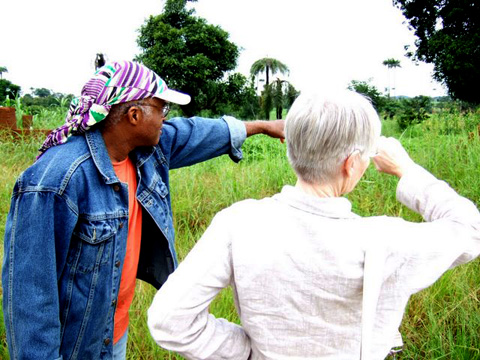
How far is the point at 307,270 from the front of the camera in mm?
960

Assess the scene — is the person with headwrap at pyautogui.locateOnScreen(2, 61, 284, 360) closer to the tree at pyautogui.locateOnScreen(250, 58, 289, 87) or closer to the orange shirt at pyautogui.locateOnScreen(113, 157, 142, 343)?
the orange shirt at pyautogui.locateOnScreen(113, 157, 142, 343)

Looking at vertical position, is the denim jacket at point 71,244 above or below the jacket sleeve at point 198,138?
below

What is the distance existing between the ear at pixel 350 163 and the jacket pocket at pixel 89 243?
873 millimetres

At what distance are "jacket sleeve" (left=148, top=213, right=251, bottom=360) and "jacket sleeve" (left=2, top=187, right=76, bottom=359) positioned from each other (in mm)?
528

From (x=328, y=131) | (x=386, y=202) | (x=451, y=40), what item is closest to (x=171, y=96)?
(x=328, y=131)

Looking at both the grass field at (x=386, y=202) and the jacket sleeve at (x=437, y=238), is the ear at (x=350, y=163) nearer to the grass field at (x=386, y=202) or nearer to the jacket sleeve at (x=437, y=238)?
the jacket sleeve at (x=437, y=238)

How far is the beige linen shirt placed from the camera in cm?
96

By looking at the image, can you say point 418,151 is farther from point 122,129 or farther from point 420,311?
point 122,129

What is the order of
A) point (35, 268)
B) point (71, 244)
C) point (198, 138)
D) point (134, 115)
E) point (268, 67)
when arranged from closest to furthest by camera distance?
point (35, 268) → point (71, 244) → point (134, 115) → point (198, 138) → point (268, 67)

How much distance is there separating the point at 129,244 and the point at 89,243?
0.26m

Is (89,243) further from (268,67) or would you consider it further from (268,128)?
(268,67)

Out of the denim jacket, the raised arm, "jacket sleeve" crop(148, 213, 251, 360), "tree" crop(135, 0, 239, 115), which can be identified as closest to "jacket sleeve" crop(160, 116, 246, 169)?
the denim jacket

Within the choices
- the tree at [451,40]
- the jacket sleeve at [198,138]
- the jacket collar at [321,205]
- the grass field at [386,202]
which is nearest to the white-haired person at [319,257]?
the jacket collar at [321,205]

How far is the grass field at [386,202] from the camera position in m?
2.40
